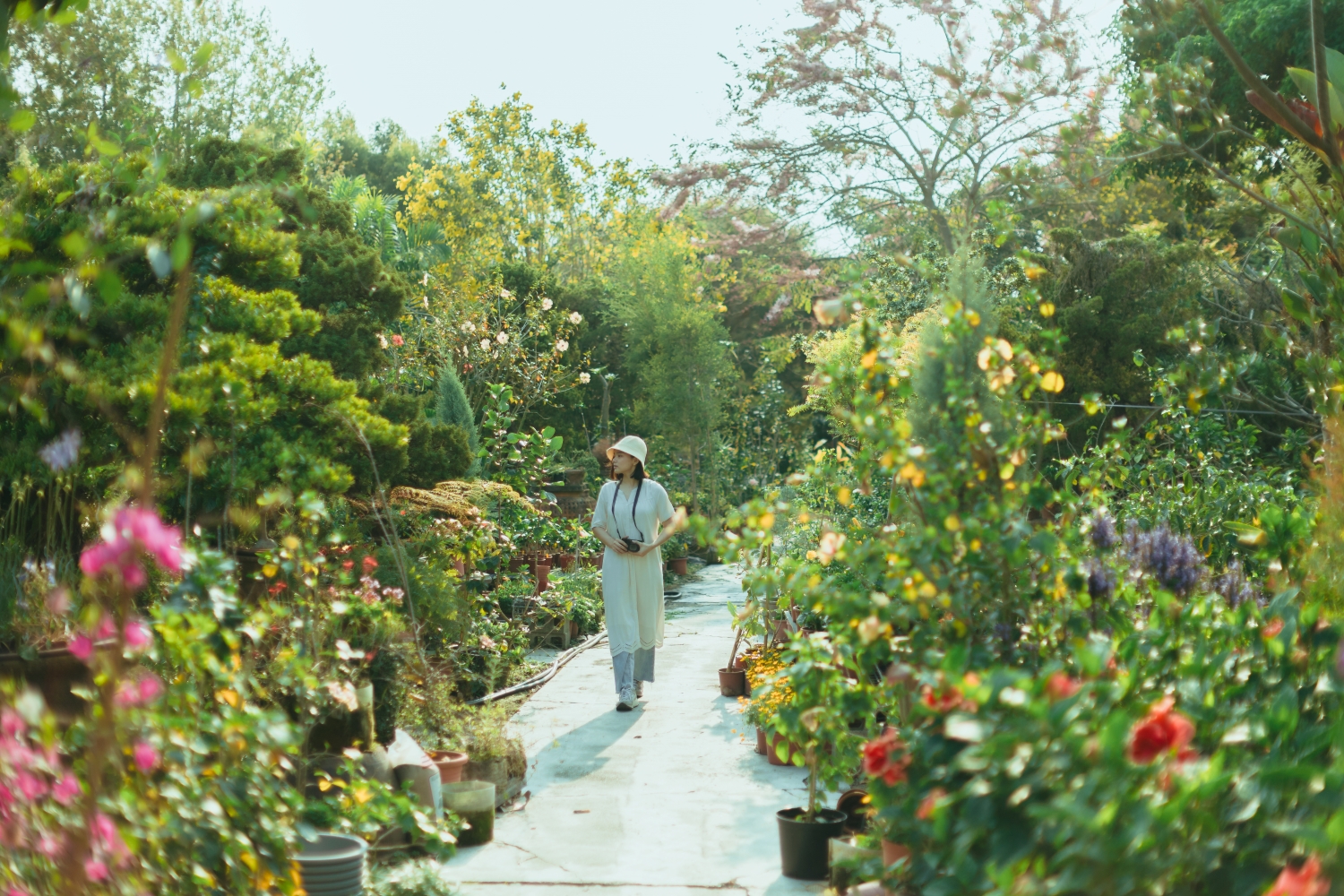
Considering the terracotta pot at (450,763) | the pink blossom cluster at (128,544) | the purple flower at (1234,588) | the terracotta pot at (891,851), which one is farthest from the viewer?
the terracotta pot at (450,763)

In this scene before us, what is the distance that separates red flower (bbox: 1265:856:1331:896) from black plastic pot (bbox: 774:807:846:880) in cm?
243

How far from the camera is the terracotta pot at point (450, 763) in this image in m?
4.80

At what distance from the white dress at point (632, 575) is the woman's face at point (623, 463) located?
0.11 metres

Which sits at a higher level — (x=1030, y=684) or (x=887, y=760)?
(x=1030, y=684)

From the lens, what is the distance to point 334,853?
10.4ft

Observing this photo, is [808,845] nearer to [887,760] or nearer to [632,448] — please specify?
[887,760]

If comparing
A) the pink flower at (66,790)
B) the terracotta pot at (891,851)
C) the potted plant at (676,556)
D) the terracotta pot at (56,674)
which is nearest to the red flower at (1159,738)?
A: the terracotta pot at (891,851)

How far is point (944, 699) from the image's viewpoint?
1992 millimetres

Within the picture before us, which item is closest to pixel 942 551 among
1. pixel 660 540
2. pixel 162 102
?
pixel 660 540

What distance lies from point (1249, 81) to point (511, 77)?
67.4ft

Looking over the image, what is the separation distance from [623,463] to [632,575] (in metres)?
0.74

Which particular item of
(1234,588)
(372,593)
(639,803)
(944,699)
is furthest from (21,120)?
(1234,588)

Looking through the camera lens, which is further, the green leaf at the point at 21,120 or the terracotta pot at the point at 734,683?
the terracotta pot at the point at 734,683

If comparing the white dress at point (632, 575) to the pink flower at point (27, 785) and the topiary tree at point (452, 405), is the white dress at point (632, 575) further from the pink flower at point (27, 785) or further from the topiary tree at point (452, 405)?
the pink flower at point (27, 785)
